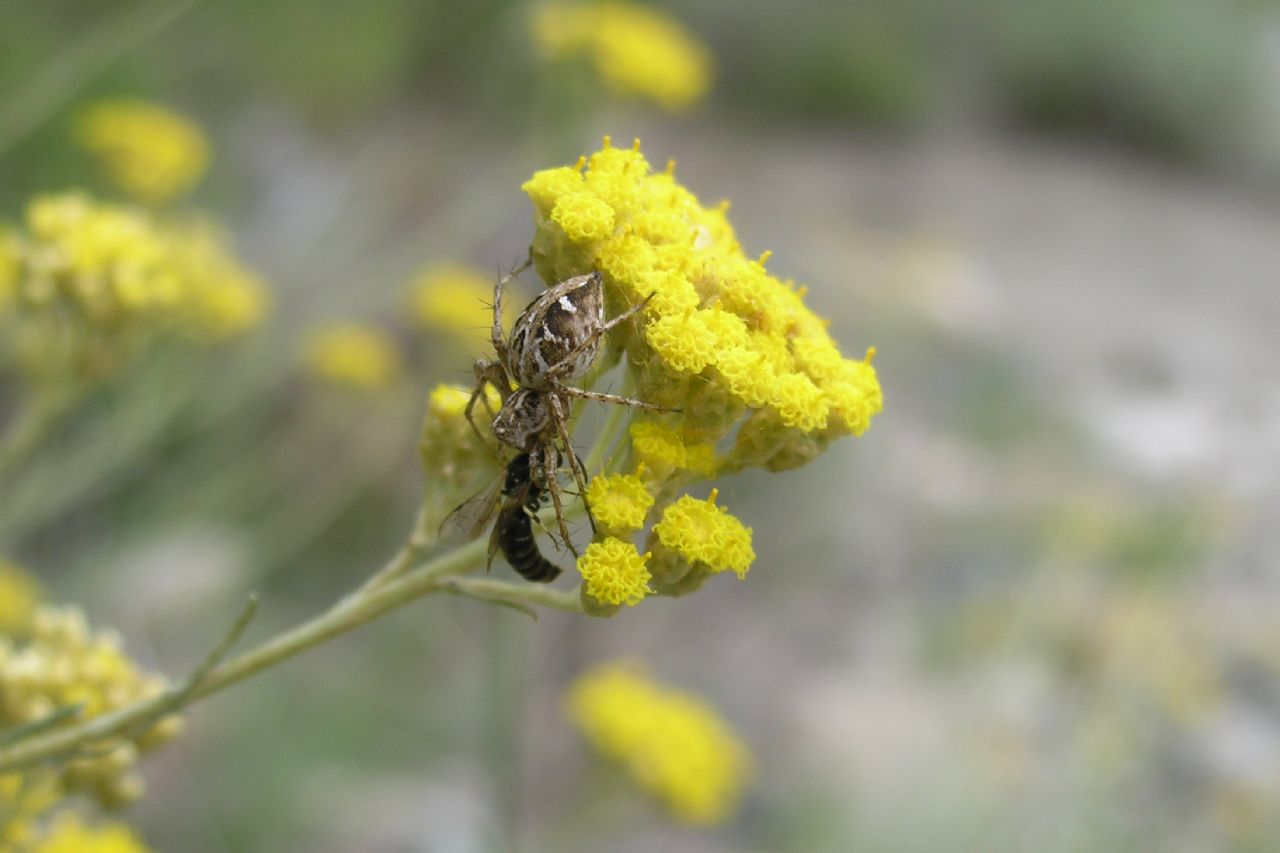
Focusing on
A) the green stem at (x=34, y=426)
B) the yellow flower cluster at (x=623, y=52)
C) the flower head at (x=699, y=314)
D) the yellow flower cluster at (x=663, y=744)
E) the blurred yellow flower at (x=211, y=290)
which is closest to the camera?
the flower head at (x=699, y=314)

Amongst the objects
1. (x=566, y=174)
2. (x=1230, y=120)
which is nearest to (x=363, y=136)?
(x=566, y=174)

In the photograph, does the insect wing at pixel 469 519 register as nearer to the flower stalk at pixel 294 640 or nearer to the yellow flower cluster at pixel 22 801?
the flower stalk at pixel 294 640

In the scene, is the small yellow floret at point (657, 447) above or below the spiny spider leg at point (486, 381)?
below

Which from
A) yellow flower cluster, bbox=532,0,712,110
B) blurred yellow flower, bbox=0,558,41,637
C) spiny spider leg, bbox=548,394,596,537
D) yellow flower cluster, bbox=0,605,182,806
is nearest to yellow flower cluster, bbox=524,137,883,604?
spiny spider leg, bbox=548,394,596,537

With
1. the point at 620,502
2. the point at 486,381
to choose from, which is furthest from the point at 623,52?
the point at 620,502

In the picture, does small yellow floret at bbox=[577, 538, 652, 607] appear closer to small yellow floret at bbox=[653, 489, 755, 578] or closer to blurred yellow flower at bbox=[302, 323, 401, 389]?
small yellow floret at bbox=[653, 489, 755, 578]

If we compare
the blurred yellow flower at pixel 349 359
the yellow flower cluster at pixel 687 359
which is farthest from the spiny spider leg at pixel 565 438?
the blurred yellow flower at pixel 349 359
